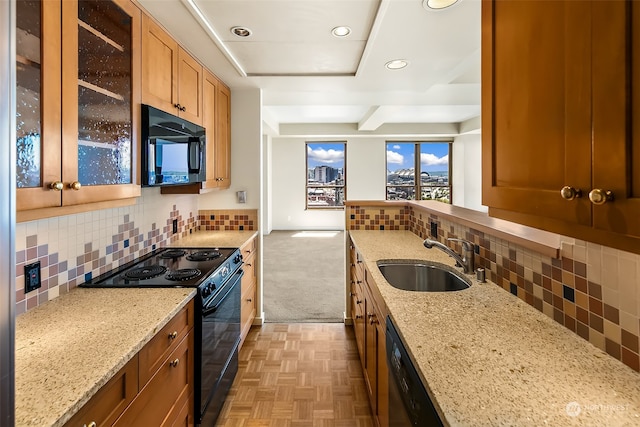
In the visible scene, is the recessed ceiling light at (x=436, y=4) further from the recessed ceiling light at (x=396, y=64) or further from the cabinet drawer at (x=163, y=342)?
the cabinet drawer at (x=163, y=342)

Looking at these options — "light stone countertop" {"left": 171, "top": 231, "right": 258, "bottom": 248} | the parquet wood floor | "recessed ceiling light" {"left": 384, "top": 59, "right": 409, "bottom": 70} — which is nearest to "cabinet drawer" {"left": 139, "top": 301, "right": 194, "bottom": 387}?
the parquet wood floor

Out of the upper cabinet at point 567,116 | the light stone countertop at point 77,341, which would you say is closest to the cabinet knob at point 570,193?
the upper cabinet at point 567,116

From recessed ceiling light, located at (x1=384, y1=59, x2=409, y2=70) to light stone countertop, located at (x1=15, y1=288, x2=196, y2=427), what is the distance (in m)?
2.08

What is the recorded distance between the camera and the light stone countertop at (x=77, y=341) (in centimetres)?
77

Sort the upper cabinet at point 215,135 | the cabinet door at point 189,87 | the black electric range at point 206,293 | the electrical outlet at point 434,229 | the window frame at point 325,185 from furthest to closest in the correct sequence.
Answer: the window frame at point 325,185, the upper cabinet at point 215,135, the electrical outlet at point 434,229, the cabinet door at point 189,87, the black electric range at point 206,293

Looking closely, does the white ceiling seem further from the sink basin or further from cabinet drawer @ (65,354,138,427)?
cabinet drawer @ (65,354,138,427)

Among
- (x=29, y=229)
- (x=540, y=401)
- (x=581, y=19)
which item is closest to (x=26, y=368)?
(x=29, y=229)

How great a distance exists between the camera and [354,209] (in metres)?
3.15

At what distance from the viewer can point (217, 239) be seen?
2.78 metres

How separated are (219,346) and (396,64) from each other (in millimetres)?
2299

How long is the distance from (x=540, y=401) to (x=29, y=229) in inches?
69.9

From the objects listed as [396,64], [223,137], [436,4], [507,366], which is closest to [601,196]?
[507,366]

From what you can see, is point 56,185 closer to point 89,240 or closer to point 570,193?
point 89,240

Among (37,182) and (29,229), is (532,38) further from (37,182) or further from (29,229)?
(29,229)
